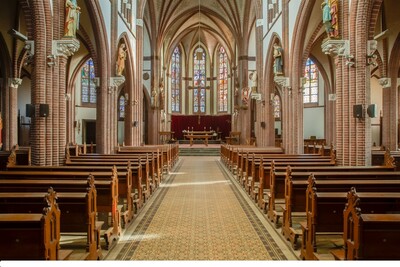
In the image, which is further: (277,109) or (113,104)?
(277,109)

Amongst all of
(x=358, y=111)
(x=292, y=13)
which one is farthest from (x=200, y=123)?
(x=358, y=111)

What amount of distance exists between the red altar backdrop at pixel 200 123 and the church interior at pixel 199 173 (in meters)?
14.4

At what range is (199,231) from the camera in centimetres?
714

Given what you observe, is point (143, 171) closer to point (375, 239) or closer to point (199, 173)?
point (199, 173)

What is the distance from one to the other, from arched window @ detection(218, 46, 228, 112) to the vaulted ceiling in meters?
2.57

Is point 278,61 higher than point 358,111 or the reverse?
higher

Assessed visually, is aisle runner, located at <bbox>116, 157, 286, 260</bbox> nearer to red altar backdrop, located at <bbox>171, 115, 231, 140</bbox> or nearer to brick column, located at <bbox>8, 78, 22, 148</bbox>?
brick column, located at <bbox>8, 78, 22, 148</bbox>

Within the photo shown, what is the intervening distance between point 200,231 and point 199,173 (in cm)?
1000

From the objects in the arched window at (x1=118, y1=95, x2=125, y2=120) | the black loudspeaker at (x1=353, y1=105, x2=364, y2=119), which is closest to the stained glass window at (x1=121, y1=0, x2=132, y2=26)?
the black loudspeaker at (x1=353, y1=105, x2=364, y2=119)

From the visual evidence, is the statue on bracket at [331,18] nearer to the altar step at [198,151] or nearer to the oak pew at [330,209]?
the oak pew at [330,209]

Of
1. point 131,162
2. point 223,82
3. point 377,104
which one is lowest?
point 131,162

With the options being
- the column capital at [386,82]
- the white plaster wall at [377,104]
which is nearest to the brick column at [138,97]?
the column capital at [386,82]

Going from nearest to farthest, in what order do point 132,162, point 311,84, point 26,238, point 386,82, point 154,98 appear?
point 26,238
point 132,162
point 386,82
point 311,84
point 154,98

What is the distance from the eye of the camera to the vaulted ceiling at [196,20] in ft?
114
